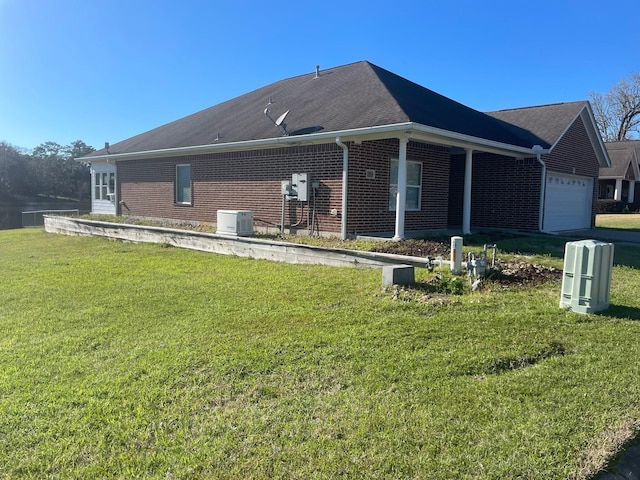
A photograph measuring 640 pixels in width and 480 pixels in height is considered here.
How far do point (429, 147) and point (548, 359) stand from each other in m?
9.86

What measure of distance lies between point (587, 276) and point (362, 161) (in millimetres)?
6720

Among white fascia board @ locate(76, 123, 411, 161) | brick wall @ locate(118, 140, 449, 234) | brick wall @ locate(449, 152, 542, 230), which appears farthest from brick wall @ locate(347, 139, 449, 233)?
brick wall @ locate(449, 152, 542, 230)

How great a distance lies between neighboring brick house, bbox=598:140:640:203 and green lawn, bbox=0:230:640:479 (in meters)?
31.0

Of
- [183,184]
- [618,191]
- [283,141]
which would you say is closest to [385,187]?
[283,141]

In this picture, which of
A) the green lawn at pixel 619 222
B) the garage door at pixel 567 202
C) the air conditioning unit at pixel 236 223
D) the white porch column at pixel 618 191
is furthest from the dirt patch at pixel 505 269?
the white porch column at pixel 618 191

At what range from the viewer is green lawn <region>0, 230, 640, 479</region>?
268 cm

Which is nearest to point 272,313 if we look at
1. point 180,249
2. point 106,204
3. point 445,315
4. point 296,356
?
point 296,356

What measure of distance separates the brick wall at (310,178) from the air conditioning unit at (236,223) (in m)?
1.07

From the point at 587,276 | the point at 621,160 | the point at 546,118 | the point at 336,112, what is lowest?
the point at 587,276

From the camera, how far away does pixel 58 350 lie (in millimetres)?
4426

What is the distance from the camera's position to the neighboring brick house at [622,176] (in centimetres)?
3253

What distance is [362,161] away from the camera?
11.3m

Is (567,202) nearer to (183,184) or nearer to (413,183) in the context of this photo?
(413,183)

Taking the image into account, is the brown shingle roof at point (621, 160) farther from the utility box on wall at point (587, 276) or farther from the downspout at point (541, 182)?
the utility box on wall at point (587, 276)
